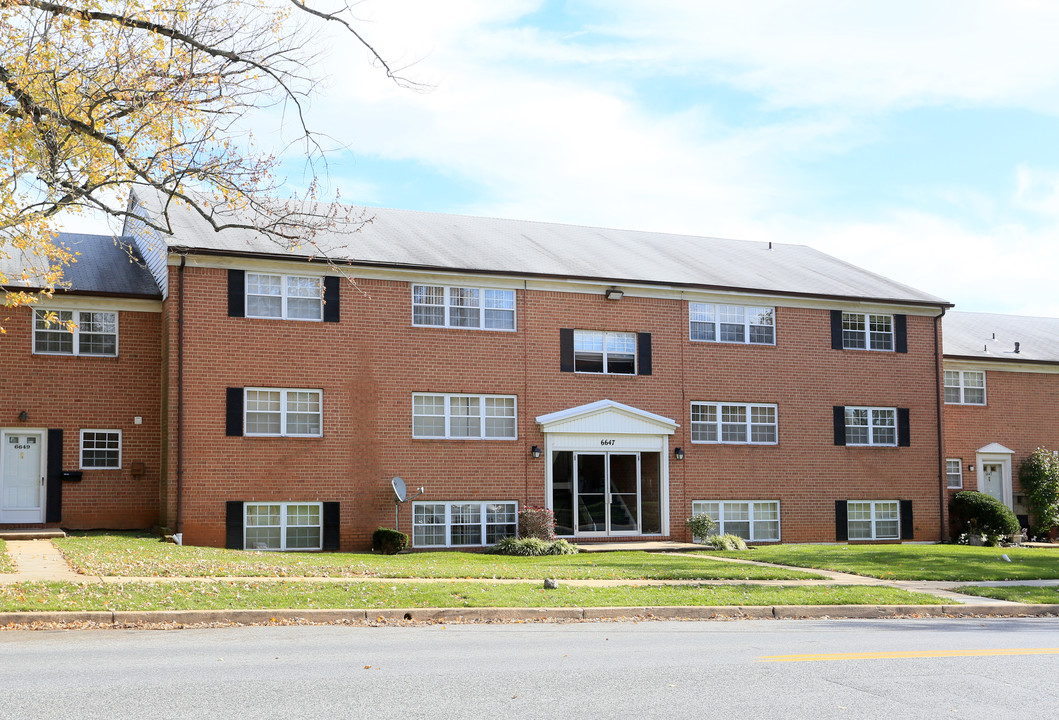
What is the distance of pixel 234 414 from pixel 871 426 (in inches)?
668

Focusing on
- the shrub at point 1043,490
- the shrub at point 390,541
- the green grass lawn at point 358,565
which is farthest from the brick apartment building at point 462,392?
the shrub at point 1043,490

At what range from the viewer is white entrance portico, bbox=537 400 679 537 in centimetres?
2480

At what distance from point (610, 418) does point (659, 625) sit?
42.8 ft

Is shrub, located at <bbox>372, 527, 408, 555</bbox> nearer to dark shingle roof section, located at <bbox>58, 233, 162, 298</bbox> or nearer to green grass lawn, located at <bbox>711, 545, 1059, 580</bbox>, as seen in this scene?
green grass lawn, located at <bbox>711, 545, 1059, 580</bbox>

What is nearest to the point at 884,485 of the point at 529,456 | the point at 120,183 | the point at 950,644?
the point at 529,456

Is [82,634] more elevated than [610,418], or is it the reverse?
[610,418]

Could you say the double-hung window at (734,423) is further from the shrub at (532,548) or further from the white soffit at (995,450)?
the white soffit at (995,450)

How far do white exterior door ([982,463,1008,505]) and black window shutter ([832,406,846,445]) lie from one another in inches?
279

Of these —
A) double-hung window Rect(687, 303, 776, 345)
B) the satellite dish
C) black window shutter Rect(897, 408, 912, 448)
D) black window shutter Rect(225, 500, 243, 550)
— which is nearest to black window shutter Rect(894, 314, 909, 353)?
black window shutter Rect(897, 408, 912, 448)

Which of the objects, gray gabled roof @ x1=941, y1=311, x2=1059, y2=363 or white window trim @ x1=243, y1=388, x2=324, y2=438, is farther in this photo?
gray gabled roof @ x1=941, y1=311, x2=1059, y2=363

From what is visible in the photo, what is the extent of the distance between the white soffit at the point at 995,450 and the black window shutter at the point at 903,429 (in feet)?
14.8

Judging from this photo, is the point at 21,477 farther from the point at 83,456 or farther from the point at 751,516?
the point at 751,516

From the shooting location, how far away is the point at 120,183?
49.8 ft

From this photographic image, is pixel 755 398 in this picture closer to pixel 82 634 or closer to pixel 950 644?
pixel 950 644
